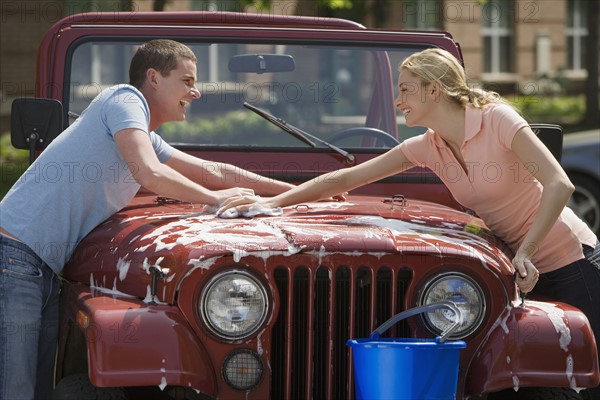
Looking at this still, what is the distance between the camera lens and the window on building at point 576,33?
83.4 feet

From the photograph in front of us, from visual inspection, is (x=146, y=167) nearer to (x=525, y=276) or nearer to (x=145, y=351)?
(x=145, y=351)

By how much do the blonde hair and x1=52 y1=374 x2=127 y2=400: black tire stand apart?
1.47 metres

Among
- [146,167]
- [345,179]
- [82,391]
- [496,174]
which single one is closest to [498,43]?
[345,179]

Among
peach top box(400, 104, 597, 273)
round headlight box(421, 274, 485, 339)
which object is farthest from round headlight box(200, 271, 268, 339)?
peach top box(400, 104, 597, 273)

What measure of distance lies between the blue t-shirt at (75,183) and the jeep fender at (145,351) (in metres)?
0.53

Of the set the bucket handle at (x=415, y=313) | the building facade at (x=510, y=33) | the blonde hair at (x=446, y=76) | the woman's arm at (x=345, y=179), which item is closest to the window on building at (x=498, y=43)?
the building facade at (x=510, y=33)

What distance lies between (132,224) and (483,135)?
121 cm

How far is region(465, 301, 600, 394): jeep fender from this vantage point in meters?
3.32

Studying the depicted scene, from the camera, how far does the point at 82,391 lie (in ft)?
10.9

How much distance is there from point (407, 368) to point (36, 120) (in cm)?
177

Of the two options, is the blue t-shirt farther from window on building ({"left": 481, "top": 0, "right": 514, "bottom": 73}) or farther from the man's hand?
window on building ({"left": 481, "top": 0, "right": 514, "bottom": 73})

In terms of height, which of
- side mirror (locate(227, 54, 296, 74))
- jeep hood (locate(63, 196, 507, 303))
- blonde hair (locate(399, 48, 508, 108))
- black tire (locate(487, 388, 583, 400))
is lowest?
black tire (locate(487, 388, 583, 400))

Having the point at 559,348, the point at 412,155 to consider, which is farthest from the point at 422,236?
the point at 412,155

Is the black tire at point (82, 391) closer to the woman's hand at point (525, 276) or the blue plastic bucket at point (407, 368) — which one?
the blue plastic bucket at point (407, 368)
